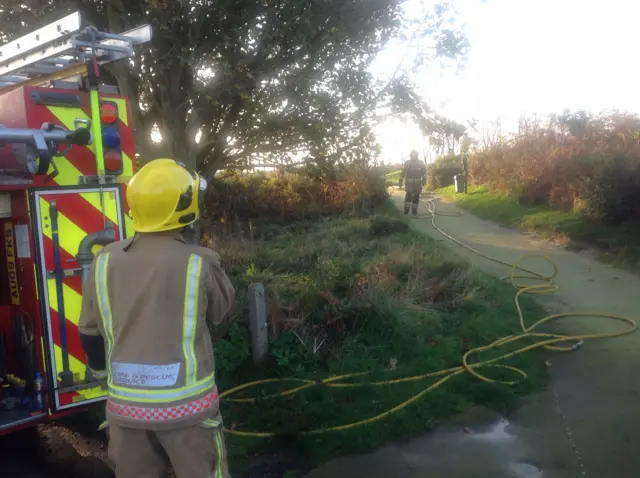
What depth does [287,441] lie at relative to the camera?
4.10 m

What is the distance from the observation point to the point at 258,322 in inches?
204

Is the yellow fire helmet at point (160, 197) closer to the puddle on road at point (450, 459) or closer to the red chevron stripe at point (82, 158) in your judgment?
the red chevron stripe at point (82, 158)

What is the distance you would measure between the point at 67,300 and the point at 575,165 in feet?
40.8

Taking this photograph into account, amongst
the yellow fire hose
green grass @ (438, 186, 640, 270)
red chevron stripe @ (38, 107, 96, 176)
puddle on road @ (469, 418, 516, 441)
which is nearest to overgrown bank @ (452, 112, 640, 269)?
green grass @ (438, 186, 640, 270)

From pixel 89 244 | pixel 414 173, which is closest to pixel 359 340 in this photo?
pixel 89 244

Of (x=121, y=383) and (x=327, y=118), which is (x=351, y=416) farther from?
(x=327, y=118)

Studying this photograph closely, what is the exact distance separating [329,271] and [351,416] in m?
3.05

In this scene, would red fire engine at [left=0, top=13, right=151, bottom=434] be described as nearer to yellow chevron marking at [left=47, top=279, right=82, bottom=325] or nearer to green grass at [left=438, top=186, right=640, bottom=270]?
yellow chevron marking at [left=47, top=279, right=82, bottom=325]

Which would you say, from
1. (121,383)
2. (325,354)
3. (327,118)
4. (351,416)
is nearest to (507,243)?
(327,118)

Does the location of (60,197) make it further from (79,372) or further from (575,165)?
(575,165)

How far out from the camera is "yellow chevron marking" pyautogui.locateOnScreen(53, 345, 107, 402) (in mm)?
3664

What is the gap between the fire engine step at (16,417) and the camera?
3.64 meters

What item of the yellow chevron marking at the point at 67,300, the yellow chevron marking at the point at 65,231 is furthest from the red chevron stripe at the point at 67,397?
the yellow chevron marking at the point at 65,231

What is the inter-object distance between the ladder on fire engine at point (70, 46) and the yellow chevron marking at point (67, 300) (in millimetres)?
1363
